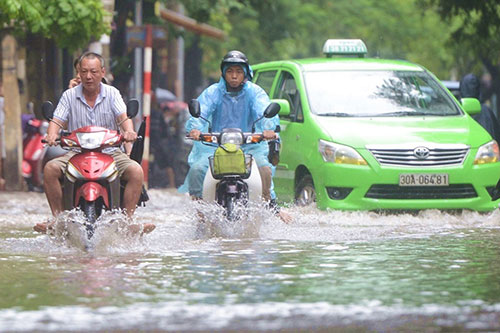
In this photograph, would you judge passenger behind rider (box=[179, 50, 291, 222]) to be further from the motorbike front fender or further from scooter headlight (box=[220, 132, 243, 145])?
the motorbike front fender

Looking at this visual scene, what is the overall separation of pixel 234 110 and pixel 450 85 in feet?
39.3

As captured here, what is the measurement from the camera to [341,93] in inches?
593

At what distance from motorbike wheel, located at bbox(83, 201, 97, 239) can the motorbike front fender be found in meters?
0.07

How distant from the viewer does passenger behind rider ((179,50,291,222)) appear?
41.3 feet

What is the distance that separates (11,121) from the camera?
20.9 metres

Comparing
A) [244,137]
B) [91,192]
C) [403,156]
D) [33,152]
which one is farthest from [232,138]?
[33,152]

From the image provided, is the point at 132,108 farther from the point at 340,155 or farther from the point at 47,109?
the point at 340,155

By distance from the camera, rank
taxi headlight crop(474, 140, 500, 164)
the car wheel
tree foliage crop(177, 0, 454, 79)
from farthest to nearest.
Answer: tree foliage crop(177, 0, 454, 79) < the car wheel < taxi headlight crop(474, 140, 500, 164)

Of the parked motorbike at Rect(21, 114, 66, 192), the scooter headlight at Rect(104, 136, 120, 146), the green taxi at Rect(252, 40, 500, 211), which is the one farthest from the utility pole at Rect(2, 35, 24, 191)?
the scooter headlight at Rect(104, 136, 120, 146)

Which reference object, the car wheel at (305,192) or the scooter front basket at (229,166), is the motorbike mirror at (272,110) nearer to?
the scooter front basket at (229,166)

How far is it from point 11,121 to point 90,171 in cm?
1042

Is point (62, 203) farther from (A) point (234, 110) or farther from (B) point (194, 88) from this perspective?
(B) point (194, 88)

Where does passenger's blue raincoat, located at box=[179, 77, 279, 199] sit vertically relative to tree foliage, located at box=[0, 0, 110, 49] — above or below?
below

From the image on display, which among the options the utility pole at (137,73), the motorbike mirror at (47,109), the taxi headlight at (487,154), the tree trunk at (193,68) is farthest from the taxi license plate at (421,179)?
the tree trunk at (193,68)
